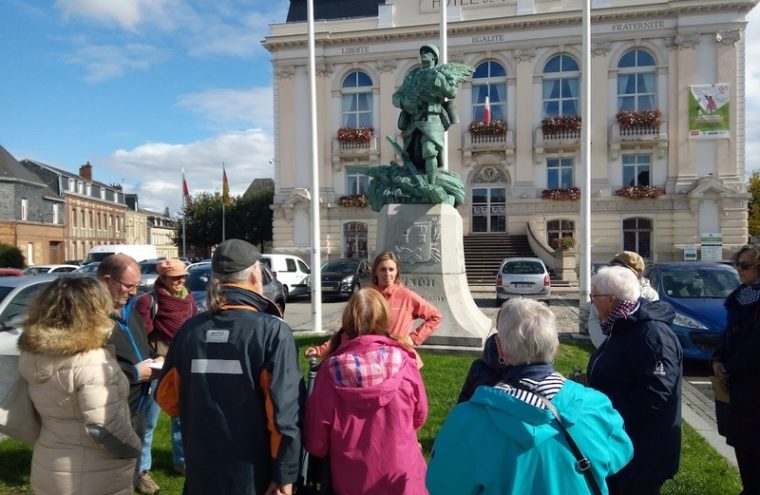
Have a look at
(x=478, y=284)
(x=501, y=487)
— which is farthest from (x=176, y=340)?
(x=478, y=284)

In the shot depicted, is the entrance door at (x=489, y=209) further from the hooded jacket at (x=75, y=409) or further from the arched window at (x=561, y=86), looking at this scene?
the hooded jacket at (x=75, y=409)

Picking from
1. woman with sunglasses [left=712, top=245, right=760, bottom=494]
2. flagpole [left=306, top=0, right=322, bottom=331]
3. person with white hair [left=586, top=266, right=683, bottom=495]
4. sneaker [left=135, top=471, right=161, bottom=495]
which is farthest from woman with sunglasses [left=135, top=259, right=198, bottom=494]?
flagpole [left=306, top=0, right=322, bottom=331]

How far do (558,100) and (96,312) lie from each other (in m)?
29.6

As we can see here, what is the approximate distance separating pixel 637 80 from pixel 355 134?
14.5m

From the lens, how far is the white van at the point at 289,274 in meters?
18.9

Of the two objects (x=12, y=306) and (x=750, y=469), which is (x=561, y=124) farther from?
(x=750, y=469)

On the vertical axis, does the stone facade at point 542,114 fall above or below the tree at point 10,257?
above

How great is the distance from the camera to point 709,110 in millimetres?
27047

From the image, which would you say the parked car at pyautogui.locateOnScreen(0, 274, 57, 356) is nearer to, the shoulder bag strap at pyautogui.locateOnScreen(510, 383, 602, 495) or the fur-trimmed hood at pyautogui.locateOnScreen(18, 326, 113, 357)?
the fur-trimmed hood at pyautogui.locateOnScreen(18, 326, 113, 357)

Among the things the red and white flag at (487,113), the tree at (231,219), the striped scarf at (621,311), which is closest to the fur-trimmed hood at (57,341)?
the striped scarf at (621,311)

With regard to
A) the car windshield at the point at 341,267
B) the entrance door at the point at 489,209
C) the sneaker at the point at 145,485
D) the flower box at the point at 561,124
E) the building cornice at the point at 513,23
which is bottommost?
the sneaker at the point at 145,485

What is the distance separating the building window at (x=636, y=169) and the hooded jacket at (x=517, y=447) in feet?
95.9

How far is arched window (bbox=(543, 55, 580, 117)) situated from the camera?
1140 inches

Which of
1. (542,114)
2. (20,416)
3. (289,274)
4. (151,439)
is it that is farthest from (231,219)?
(20,416)
